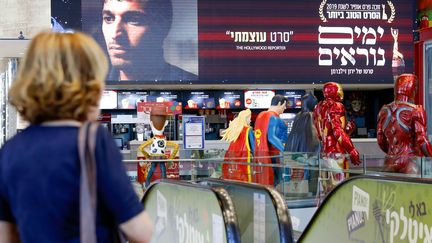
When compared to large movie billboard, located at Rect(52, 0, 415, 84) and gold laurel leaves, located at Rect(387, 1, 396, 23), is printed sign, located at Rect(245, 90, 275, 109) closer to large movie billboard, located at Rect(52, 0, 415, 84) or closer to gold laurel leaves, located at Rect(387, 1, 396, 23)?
large movie billboard, located at Rect(52, 0, 415, 84)

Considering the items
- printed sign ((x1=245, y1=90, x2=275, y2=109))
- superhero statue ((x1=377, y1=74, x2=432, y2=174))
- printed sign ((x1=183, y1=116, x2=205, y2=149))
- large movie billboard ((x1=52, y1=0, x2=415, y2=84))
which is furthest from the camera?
printed sign ((x1=245, y1=90, x2=275, y2=109))

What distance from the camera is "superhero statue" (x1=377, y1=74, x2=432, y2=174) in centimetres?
657

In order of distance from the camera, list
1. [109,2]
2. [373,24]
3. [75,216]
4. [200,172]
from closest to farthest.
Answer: [75,216], [200,172], [109,2], [373,24]

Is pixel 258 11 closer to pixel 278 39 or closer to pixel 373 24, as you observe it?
pixel 278 39

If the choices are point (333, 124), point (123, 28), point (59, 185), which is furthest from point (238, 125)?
point (59, 185)

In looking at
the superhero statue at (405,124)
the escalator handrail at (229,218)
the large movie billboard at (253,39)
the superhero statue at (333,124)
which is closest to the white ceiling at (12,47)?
the superhero statue at (333,124)

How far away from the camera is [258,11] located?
15.2 meters

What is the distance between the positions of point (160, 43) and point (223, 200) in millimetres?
11024

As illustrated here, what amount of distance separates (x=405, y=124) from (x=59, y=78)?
17.5 ft

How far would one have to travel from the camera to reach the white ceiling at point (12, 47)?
873 cm

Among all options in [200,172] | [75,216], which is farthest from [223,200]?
[200,172]

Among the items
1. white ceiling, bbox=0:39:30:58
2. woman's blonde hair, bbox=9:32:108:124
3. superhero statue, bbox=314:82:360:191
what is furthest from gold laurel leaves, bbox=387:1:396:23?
woman's blonde hair, bbox=9:32:108:124

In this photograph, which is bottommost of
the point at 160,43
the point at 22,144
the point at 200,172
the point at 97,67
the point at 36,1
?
the point at 200,172

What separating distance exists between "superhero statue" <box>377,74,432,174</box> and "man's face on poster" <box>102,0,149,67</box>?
841cm
